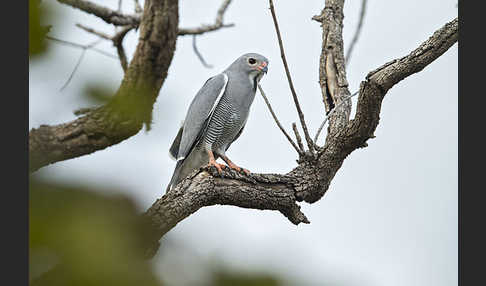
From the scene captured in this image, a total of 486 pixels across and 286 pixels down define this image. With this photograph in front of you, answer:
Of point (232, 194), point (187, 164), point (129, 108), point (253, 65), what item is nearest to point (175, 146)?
point (187, 164)

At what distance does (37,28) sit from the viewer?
999 millimetres

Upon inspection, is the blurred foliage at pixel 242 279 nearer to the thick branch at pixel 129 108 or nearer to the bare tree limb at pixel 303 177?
the thick branch at pixel 129 108

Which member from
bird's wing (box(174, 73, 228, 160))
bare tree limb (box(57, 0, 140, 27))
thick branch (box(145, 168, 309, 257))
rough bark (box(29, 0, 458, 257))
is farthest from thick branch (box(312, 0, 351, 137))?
bare tree limb (box(57, 0, 140, 27))

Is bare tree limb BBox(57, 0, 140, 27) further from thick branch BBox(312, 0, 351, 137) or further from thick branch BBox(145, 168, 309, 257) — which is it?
thick branch BBox(145, 168, 309, 257)

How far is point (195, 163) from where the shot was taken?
19.0 feet

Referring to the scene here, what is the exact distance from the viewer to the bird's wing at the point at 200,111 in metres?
5.63

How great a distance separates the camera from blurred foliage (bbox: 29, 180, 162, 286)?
2.62 feet

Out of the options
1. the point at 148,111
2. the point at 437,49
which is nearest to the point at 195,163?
the point at 437,49

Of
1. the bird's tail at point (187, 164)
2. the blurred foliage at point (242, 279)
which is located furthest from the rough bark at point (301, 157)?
the blurred foliage at point (242, 279)

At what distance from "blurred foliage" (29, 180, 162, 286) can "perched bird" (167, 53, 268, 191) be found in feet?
14.9

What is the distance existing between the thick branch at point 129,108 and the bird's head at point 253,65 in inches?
141

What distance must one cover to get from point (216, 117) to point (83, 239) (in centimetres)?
505

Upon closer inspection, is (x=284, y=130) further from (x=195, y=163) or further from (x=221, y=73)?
(x=221, y=73)

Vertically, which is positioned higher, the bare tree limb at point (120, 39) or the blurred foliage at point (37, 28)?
the bare tree limb at point (120, 39)
